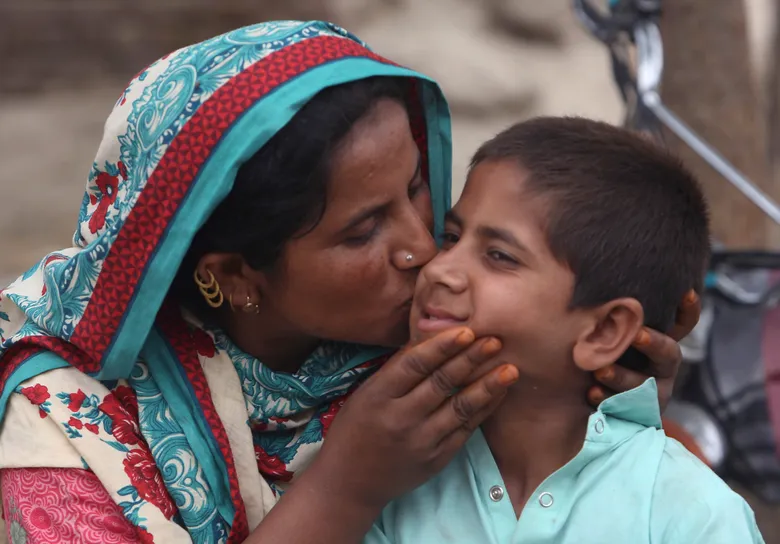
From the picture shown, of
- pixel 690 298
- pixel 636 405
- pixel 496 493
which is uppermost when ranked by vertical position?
pixel 690 298

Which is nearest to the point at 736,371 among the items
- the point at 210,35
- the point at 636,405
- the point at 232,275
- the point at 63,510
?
the point at 636,405

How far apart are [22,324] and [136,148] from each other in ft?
1.50

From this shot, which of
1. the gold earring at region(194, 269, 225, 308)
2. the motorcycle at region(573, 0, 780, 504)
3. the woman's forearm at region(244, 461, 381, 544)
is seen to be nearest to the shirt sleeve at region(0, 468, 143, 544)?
the woman's forearm at region(244, 461, 381, 544)

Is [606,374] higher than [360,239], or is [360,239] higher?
[360,239]

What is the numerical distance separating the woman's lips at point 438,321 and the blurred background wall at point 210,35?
14.0 feet

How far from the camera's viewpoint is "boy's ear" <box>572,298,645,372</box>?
66.0 inches

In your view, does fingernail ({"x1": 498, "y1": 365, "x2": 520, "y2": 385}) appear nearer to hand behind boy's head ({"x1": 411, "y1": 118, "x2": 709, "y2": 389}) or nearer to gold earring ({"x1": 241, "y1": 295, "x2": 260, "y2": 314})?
hand behind boy's head ({"x1": 411, "y1": 118, "x2": 709, "y2": 389})

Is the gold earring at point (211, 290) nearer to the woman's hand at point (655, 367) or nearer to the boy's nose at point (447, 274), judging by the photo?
the boy's nose at point (447, 274)

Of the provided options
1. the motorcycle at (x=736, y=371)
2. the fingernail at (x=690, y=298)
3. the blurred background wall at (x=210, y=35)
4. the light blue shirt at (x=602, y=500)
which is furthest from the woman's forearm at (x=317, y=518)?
the blurred background wall at (x=210, y=35)

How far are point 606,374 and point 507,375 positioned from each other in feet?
0.70

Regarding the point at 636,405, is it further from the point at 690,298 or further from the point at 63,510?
the point at 63,510

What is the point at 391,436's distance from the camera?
1637 mm

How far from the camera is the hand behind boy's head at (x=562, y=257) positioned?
166 centimetres

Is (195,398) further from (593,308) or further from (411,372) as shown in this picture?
(593,308)
